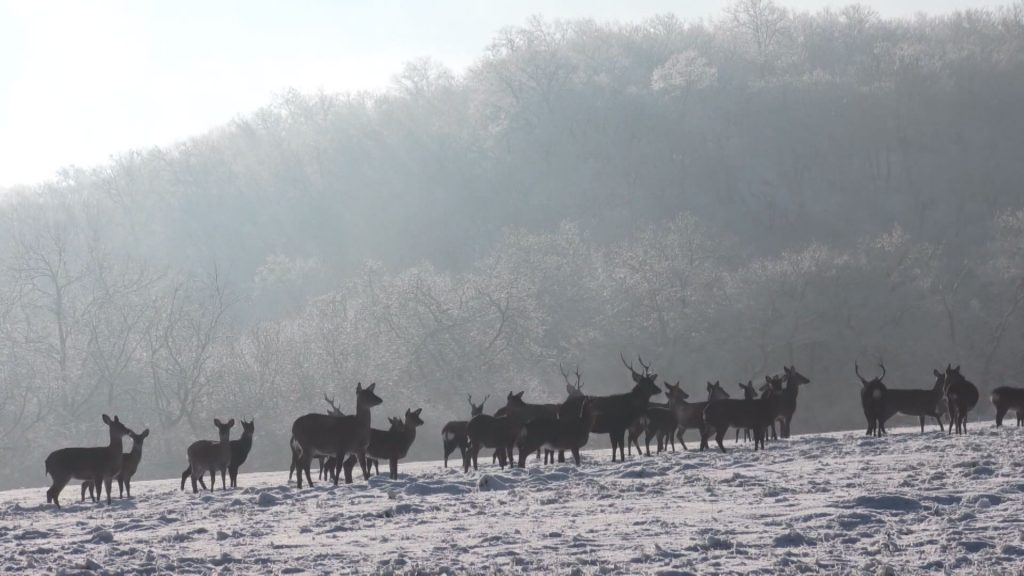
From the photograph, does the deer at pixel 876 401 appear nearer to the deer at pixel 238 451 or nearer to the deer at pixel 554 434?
the deer at pixel 554 434

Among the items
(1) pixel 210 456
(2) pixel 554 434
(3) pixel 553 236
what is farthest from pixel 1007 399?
(3) pixel 553 236

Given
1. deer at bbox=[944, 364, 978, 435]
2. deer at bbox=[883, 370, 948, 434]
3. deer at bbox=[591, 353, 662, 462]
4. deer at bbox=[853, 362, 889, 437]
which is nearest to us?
deer at bbox=[591, 353, 662, 462]

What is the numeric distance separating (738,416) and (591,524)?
43.5 ft

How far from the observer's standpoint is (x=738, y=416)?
25.6 meters

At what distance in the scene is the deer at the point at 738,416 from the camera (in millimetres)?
25156

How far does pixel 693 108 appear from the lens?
4751 inches

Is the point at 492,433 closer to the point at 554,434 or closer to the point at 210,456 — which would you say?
the point at 554,434

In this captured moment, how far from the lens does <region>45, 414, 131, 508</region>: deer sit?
19.9 meters

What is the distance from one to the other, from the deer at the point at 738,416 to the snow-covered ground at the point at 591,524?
16.4 feet

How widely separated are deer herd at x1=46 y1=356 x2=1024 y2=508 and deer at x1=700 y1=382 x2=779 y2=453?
22mm

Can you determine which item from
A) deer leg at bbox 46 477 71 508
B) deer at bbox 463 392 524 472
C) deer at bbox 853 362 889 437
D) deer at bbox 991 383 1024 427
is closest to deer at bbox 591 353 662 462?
deer at bbox 463 392 524 472

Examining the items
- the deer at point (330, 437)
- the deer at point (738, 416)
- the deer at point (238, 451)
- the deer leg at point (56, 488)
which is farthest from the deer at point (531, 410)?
the deer leg at point (56, 488)

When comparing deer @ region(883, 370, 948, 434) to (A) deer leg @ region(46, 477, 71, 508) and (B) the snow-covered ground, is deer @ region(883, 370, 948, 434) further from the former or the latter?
(A) deer leg @ region(46, 477, 71, 508)

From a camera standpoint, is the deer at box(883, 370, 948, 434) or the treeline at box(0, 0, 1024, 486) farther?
the treeline at box(0, 0, 1024, 486)
